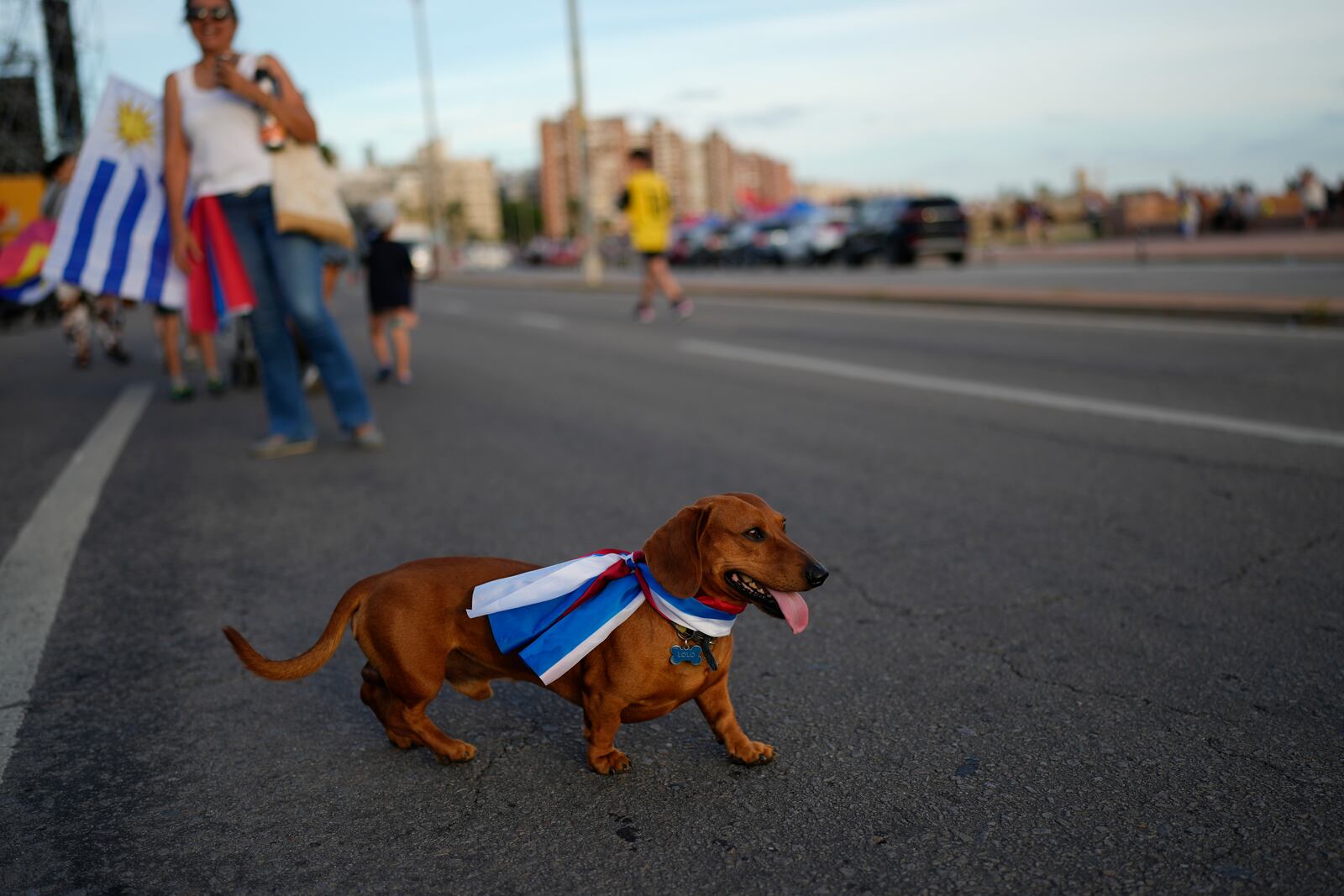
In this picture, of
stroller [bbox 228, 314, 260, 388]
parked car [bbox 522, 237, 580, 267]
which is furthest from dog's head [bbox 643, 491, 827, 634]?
parked car [bbox 522, 237, 580, 267]

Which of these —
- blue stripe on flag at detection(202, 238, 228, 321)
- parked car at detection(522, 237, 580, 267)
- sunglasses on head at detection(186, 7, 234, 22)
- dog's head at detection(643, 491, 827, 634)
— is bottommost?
parked car at detection(522, 237, 580, 267)

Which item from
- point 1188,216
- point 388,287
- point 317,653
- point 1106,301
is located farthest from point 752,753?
point 1188,216

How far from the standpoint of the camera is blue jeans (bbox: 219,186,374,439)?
235 inches

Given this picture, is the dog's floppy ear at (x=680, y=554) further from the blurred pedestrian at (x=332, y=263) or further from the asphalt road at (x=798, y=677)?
the blurred pedestrian at (x=332, y=263)

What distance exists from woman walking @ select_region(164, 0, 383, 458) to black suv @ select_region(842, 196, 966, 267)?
2419cm

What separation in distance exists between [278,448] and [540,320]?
9997mm

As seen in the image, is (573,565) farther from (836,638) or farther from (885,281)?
(885,281)

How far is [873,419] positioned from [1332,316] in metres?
5.84

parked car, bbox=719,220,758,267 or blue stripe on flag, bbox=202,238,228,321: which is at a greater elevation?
blue stripe on flag, bbox=202,238,228,321

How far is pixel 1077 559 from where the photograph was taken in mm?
4066

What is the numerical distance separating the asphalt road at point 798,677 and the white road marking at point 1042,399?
58 millimetres

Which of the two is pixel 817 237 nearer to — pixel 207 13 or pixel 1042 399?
pixel 1042 399

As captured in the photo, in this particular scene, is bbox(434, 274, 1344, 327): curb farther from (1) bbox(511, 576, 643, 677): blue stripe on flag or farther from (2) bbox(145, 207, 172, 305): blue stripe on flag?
(1) bbox(511, 576, 643, 677): blue stripe on flag

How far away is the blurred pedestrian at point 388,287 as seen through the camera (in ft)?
32.6
